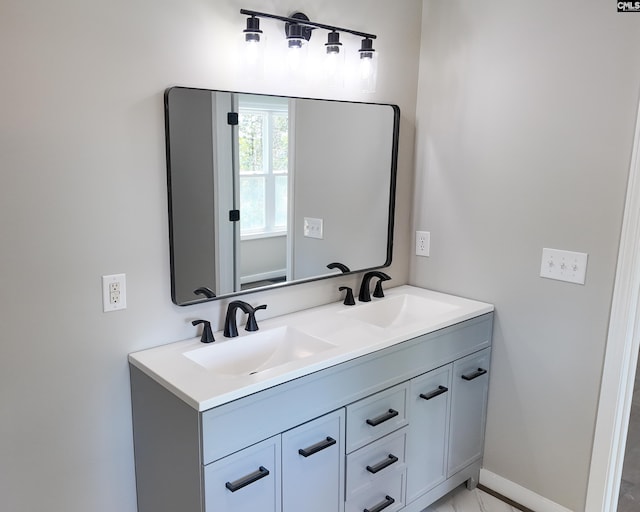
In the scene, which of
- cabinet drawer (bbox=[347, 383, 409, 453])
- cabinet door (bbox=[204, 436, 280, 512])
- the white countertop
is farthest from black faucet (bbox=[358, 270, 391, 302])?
cabinet door (bbox=[204, 436, 280, 512])

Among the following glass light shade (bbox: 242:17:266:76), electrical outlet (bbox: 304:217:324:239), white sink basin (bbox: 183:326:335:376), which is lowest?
white sink basin (bbox: 183:326:335:376)

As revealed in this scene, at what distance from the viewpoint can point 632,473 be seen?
9.29 ft

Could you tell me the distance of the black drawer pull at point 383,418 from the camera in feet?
6.31

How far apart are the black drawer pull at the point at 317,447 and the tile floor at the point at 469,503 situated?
91 centimetres

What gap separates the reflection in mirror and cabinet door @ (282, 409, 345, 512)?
0.60 meters

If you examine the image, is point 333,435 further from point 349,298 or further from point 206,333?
point 349,298

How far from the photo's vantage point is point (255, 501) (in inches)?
63.8

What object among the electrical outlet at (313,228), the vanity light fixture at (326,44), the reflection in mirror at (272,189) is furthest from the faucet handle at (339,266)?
the vanity light fixture at (326,44)

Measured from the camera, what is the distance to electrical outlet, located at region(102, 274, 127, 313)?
5.62 feet

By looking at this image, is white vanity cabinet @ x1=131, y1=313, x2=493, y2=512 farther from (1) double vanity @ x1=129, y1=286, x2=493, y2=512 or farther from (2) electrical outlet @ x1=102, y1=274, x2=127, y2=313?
(2) electrical outlet @ x1=102, y1=274, x2=127, y2=313

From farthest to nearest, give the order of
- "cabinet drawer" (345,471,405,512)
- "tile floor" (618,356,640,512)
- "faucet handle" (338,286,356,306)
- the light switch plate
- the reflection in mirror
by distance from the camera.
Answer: "tile floor" (618,356,640,512) → "faucet handle" (338,286,356,306) → the light switch plate → "cabinet drawer" (345,471,405,512) → the reflection in mirror

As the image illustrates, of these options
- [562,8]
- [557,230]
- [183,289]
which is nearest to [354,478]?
[183,289]

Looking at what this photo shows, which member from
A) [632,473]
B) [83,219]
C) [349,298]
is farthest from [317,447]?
[632,473]

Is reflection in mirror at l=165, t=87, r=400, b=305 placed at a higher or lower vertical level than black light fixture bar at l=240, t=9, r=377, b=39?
lower
